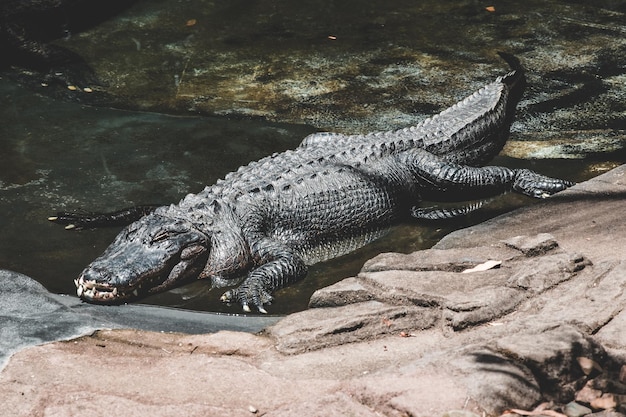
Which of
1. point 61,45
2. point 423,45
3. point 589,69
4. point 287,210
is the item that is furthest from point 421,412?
point 61,45

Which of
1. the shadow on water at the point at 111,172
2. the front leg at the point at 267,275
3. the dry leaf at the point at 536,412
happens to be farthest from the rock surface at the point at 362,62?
the dry leaf at the point at 536,412

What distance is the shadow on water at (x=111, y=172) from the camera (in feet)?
18.8

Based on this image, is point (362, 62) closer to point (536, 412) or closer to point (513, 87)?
point (513, 87)

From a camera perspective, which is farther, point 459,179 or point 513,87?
point 513,87

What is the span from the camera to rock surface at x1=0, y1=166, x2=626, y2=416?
374 cm

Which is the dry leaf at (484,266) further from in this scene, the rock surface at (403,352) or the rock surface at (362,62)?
the rock surface at (362,62)

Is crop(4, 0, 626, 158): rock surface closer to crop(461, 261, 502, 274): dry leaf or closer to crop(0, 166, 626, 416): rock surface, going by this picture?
crop(461, 261, 502, 274): dry leaf

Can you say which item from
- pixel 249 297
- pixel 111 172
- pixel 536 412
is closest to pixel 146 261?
pixel 249 297

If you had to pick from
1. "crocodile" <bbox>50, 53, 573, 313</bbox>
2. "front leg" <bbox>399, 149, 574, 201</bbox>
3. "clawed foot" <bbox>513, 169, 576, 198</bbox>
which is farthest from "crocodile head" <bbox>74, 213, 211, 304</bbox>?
"clawed foot" <bbox>513, 169, 576, 198</bbox>

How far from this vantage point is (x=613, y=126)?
755 cm

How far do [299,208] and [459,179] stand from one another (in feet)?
4.18

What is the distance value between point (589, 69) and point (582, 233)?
3930 millimetres

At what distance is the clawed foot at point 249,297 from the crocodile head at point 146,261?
1.45 feet

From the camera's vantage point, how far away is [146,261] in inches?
217
